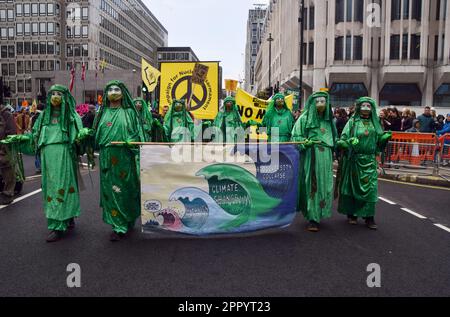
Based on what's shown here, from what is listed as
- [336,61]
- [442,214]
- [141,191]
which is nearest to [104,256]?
[141,191]

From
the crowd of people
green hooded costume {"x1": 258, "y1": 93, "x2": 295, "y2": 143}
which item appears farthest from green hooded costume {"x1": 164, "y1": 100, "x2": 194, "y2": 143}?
the crowd of people

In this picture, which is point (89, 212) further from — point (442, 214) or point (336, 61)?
point (336, 61)

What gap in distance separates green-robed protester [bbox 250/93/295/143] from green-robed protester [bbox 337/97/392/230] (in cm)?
305

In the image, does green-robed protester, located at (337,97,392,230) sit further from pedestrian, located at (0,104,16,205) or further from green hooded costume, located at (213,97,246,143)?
pedestrian, located at (0,104,16,205)

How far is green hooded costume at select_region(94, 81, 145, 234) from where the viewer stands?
5680 millimetres

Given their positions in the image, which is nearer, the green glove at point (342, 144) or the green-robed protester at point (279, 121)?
the green glove at point (342, 144)

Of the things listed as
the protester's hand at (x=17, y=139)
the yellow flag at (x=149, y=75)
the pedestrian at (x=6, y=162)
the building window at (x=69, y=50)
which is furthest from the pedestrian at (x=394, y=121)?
the building window at (x=69, y=50)

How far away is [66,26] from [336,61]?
60.2 m

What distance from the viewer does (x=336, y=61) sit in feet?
121

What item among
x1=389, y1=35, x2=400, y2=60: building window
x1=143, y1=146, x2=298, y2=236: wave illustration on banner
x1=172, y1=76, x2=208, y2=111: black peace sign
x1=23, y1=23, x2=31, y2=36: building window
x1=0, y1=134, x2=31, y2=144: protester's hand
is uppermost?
x1=23, y1=23, x2=31, y2=36: building window

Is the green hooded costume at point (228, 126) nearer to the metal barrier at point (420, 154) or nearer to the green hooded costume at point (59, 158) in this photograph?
the metal barrier at point (420, 154)

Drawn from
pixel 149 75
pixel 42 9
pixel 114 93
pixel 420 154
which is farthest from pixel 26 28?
pixel 114 93

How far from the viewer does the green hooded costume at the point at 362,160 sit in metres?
6.35

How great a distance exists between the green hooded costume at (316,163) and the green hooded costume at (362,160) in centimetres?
30
